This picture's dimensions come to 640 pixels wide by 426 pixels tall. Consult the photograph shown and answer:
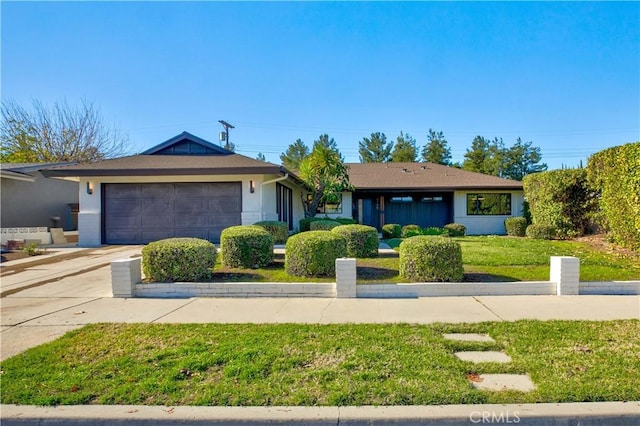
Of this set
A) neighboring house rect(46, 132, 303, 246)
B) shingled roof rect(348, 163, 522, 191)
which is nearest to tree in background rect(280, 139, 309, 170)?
shingled roof rect(348, 163, 522, 191)

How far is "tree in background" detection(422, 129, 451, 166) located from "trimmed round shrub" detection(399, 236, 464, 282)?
35.1 meters

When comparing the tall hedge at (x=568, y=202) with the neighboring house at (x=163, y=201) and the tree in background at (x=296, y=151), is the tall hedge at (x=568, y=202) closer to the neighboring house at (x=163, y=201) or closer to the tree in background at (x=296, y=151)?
the neighboring house at (x=163, y=201)

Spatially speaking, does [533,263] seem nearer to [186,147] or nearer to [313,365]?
[313,365]

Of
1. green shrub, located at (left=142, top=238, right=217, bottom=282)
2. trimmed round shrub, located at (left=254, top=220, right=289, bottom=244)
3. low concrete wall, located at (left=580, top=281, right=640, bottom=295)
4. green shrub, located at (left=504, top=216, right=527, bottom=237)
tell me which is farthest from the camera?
green shrub, located at (left=504, top=216, right=527, bottom=237)

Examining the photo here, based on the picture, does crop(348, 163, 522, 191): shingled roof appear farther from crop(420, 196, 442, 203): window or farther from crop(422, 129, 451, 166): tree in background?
crop(422, 129, 451, 166): tree in background

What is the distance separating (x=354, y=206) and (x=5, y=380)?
17.8 m

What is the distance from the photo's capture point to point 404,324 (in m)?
4.78

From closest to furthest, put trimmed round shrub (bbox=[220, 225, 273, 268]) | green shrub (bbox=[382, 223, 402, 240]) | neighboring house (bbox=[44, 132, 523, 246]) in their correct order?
trimmed round shrub (bbox=[220, 225, 273, 268])
neighboring house (bbox=[44, 132, 523, 246])
green shrub (bbox=[382, 223, 402, 240])

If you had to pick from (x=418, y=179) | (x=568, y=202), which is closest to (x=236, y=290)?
(x=568, y=202)

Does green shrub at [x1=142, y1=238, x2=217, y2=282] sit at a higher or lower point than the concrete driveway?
higher

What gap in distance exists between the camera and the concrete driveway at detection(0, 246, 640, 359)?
16.5 feet

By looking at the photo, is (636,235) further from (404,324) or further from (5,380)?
(5,380)

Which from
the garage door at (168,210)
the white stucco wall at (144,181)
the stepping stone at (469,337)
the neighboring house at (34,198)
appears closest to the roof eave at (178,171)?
the white stucco wall at (144,181)

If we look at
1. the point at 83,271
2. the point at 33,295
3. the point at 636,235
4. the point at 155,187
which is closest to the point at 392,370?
the point at 33,295
